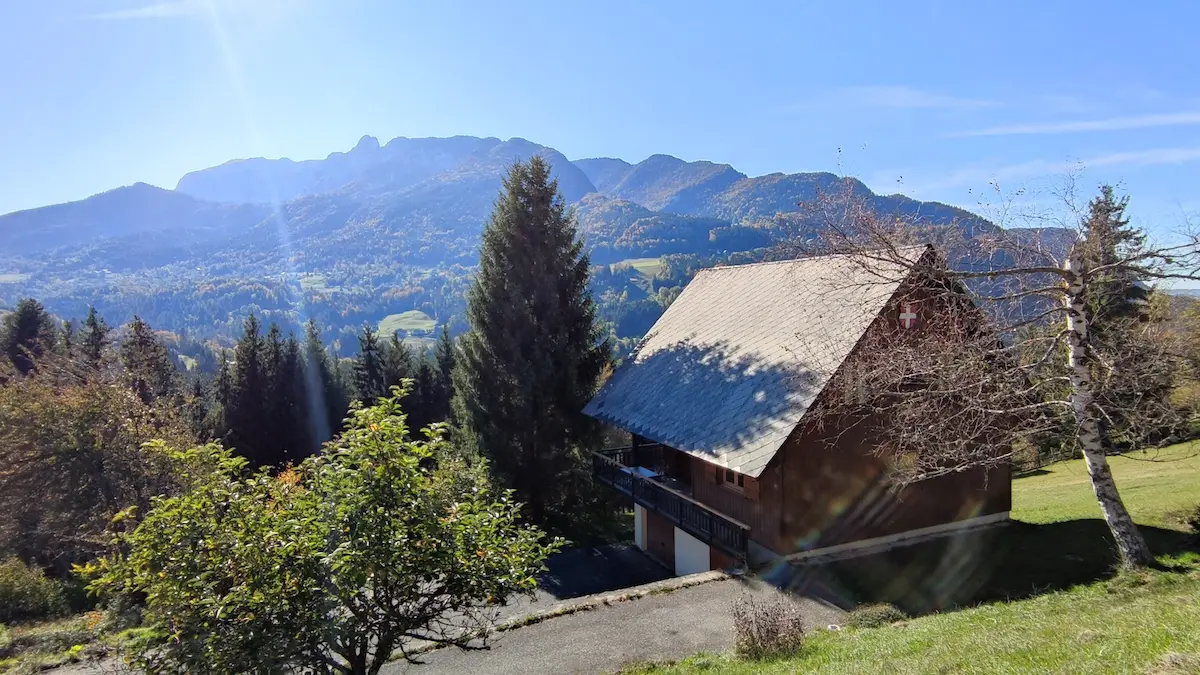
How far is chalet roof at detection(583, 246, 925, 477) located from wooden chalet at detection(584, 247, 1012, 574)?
0.14ft

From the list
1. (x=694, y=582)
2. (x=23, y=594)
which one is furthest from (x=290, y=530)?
(x=23, y=594)

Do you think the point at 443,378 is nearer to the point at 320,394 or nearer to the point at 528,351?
the point at 320,394

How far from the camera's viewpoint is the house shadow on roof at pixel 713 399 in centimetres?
1295

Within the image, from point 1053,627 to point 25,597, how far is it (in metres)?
22.6

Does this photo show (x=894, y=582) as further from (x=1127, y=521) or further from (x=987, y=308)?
(x=987, y=308)

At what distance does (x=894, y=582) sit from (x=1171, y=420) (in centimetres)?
539

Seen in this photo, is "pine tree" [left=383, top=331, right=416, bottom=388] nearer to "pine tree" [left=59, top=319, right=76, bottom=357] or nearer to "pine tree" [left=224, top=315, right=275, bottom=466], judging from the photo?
"pine tree" [left=224, top=315, right=275, bottom=466]

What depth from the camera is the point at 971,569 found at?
41.3ft

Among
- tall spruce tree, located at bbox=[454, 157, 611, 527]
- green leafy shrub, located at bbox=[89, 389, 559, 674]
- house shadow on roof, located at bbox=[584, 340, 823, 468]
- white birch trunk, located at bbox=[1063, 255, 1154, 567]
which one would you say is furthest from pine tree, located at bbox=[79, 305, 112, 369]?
white birch trunk, located at bbox=[1063, 255, 1154, 567]

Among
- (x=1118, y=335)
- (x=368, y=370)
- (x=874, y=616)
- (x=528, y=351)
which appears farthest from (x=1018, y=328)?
(x=368, y=370)

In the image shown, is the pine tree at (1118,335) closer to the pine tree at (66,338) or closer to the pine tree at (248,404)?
the pine tree at (248,404)

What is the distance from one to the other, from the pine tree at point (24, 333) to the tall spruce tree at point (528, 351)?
35.3 m

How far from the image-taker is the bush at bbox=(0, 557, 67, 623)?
15852mm

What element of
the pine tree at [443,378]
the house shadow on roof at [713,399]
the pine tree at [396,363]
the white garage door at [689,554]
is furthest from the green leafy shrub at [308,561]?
the pine tree at [443,378]
